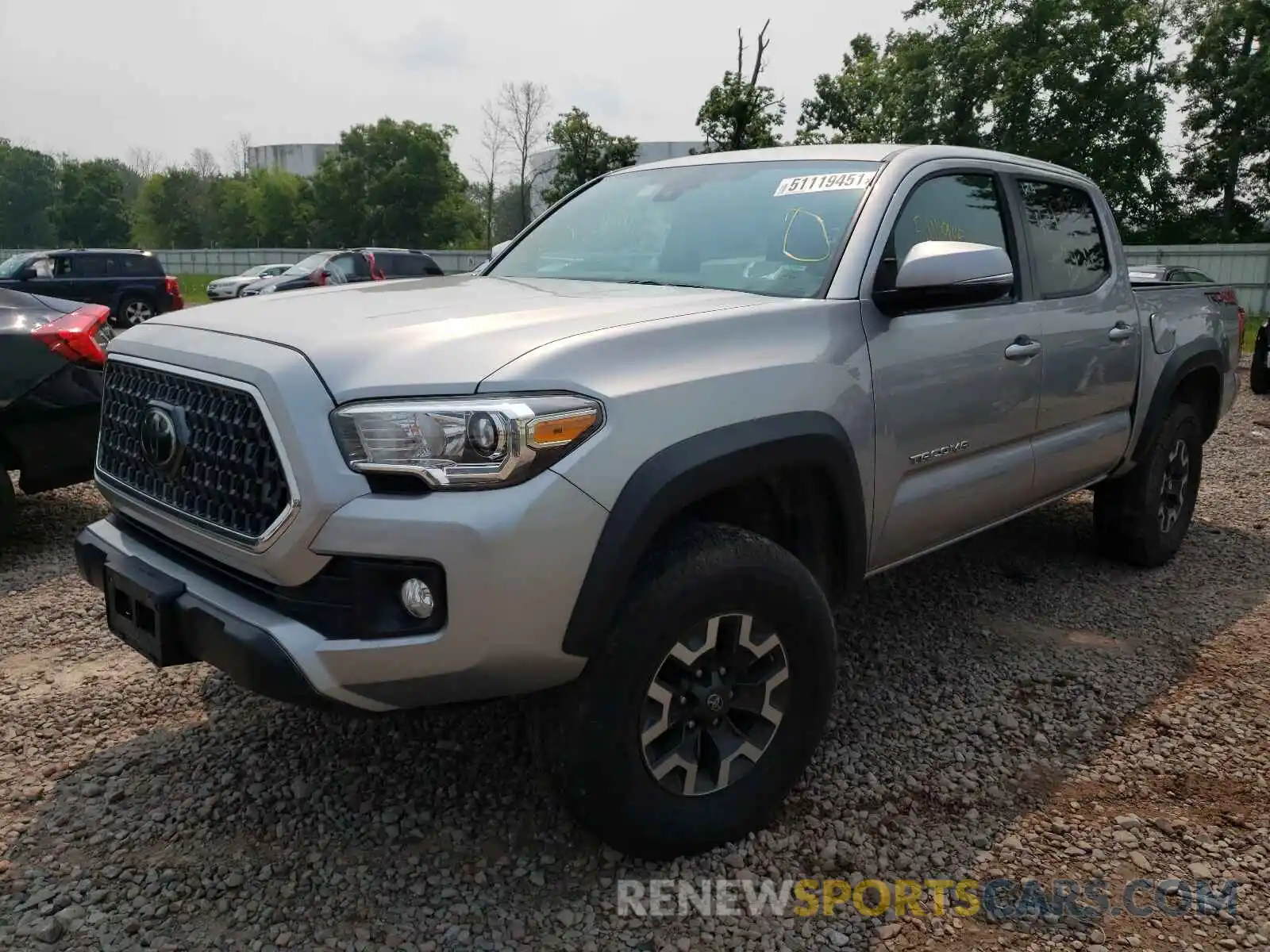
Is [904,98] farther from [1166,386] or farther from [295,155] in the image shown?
[295,155]

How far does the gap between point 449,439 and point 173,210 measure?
8133cm

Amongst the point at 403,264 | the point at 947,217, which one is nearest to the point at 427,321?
the point at 947,217

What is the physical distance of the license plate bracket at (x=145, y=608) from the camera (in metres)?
2.27

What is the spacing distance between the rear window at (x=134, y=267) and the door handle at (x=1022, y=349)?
768 inches

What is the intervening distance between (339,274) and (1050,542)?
630 inches

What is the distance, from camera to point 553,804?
2693mm

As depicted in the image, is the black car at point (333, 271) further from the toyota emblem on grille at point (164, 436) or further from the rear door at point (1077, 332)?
the toyota emblem on grille at point (164, 436)

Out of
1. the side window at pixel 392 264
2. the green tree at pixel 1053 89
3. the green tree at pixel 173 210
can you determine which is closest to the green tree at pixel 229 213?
the green tree at pixel 173 210

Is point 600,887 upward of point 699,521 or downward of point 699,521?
downward

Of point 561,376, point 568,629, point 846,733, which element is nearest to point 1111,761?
point 846,733

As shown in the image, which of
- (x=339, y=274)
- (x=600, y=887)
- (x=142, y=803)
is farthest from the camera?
(x=339, y=274)

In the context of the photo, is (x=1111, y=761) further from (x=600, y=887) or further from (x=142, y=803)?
(x=142, y=803)

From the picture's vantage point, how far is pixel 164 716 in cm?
319

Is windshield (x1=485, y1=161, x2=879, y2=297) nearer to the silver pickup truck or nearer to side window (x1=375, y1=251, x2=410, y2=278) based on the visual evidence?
the silver pickup truck
